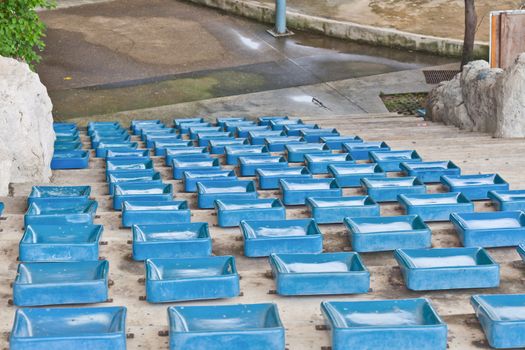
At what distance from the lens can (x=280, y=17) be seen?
880 inches

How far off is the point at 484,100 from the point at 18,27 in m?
6.63

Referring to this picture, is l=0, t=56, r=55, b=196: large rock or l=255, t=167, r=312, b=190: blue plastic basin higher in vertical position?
l=0, t=56, r=55, b=196: large rock

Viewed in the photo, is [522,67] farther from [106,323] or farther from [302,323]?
[106,323]

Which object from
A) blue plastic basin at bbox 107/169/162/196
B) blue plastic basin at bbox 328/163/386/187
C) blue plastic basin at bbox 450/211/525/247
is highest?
blue plastic basin at bbox 450/211/525/247

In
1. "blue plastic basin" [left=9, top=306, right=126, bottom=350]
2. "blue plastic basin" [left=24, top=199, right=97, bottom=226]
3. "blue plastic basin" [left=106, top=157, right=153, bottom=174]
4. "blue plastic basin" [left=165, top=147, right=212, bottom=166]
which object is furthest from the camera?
"blue plastic basin" [left=165, top=147, right=212, bottom=166]

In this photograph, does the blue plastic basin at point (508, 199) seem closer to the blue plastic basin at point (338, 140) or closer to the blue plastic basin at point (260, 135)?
the blue plastic basin at point (338, 140)

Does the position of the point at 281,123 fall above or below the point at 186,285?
below

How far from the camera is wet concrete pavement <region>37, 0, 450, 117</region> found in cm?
1864

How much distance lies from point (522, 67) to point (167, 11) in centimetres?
1423

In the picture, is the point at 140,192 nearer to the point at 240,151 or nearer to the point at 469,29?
the point at 240,151

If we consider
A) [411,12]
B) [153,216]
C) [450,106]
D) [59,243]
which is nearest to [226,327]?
[59,243]

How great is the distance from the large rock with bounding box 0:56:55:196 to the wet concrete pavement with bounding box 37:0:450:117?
7426mm

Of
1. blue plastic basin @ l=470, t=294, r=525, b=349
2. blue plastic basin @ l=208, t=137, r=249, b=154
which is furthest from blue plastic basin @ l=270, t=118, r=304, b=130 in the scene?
blue plastic basin @ l=470, t=294, r=525, b=349

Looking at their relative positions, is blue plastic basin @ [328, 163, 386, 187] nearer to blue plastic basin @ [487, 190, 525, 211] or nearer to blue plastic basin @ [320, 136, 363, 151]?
blue plastic basin @ [487, 190, 525, 211]
